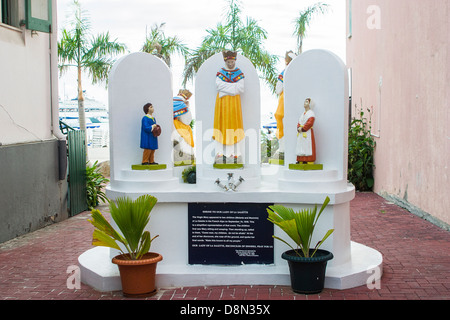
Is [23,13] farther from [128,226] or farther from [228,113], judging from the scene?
[128,226]

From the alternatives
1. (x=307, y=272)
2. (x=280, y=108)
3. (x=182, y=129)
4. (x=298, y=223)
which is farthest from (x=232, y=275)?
(x=280, y=108)

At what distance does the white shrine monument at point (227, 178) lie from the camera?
270 inches

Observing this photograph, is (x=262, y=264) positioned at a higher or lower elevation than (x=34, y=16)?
lower

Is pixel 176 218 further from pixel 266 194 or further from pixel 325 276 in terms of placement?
pixel 325 276

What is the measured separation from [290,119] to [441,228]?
177 inches

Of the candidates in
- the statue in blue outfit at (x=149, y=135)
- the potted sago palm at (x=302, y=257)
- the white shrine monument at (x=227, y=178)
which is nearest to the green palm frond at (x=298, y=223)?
the potted sago palm at (x=302, y=257)

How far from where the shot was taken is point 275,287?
6.71 meters

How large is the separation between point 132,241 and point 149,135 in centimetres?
170

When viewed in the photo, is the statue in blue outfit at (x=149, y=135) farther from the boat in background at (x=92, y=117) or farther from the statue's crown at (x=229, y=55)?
the boat in background at (x=92, y=117)

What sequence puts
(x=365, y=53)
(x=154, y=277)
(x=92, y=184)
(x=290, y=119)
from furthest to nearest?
(x=365, y=53)
(x=92, y=184)
(x=290, y=119)
(x=154, y=277)

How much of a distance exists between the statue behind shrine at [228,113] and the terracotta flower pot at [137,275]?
75.5 inches

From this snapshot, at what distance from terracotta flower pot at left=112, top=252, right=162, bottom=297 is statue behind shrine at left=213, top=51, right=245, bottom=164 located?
1.92m

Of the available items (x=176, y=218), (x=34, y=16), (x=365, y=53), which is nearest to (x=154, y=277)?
(x=176, y=218)

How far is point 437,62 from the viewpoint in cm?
1073
